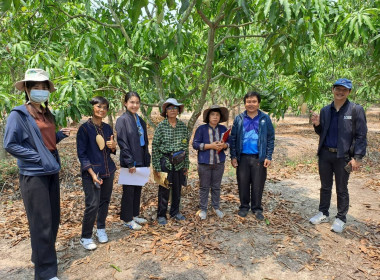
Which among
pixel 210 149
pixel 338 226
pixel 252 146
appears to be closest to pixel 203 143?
pixel 210 149

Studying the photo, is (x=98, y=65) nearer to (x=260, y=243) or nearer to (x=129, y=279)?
(x=129, y=279)

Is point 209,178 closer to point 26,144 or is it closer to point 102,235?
point 102,235

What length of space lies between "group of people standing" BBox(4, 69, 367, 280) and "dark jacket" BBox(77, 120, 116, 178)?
11 mm

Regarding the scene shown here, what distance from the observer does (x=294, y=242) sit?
3.60m

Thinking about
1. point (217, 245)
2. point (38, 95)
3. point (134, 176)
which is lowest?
point (217, 245)

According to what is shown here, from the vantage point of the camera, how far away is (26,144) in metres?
2.58

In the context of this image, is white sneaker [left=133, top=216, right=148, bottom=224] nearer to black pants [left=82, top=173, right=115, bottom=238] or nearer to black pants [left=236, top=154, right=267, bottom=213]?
black pants [left=82, top=173, right=115, bottom=238]

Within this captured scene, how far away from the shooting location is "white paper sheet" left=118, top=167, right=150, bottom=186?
3.62m

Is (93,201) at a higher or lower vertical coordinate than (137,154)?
lower

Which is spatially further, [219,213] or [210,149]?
[219,213]

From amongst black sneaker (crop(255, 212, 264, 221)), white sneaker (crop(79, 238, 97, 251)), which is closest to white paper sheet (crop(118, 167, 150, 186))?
white sneaker (crop(79, 238, 97, 251))

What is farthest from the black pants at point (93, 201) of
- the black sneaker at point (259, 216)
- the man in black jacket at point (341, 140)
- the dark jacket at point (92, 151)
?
the man in black jacket at point (341, 140)

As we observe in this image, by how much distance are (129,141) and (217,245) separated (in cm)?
164

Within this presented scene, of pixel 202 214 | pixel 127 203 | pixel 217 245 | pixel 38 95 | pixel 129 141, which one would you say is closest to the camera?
pixel 38 95
